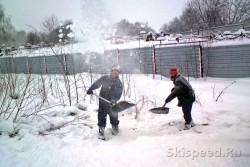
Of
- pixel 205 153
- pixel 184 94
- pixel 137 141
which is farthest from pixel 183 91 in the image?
pixel 205 153

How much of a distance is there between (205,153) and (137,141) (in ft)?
4.71

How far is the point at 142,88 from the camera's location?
10281 millimetres

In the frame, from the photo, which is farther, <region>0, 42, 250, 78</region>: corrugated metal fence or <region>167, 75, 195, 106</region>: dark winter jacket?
<region>0, 42, 250, 78</region>: corrugated metal fence

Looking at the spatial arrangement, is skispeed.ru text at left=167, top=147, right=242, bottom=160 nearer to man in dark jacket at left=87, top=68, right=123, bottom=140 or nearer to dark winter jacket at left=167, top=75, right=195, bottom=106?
dark winter jacket at left=167, top=75, right=195, bottom=106

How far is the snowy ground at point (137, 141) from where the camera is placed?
4219 mm

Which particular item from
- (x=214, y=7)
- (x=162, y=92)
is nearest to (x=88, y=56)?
(x=162, y=92)

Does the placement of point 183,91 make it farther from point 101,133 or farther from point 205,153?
point 101,133

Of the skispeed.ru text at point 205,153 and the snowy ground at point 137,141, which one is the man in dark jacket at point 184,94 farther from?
the skispeed.ru text at point 205,153

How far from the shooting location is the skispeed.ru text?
4.15 m

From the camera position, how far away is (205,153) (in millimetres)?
4270

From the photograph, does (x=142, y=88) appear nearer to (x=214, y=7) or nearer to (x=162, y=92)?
(x=162, y=92)

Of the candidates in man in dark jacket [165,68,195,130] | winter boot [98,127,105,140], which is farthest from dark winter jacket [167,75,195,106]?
winter boot [98,127,105,140]

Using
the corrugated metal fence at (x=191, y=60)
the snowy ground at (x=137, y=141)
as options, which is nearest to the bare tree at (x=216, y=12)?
the corrugated metal fence at (x=191, y=60)

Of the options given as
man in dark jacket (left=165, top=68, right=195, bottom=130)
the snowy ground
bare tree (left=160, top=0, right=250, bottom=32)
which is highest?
bare tree (left=160, top=0, right=250, bottom=32)
